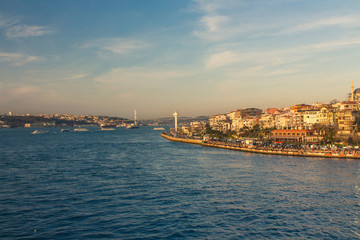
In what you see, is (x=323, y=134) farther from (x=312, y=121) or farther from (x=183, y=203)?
(x=183, y=203)

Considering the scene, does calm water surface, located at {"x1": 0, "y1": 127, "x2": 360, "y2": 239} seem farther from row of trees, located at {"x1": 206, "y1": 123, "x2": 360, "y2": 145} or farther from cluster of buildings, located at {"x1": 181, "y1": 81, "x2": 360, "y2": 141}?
cluster of buildings, located at {"x1": 181, "y1": 81, "x2": 360, "y2": 141}

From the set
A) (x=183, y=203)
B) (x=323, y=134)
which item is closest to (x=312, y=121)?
(x=323, y=134)

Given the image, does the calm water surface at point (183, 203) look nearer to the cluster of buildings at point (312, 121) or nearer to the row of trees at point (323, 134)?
the row of trees at point (323, 134)

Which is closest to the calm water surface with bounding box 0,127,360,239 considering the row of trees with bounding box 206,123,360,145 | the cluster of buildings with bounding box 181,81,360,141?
the row of trees with bounding box 206,123,360,145

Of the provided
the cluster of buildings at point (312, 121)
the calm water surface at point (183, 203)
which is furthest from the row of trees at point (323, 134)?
the calm water surface at point (183, 203)

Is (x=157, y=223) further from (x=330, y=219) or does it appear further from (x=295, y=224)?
(x=330, y=219)

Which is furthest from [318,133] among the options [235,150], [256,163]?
[256,163]

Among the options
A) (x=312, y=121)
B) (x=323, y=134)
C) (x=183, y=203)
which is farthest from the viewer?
(x=312, y=121)

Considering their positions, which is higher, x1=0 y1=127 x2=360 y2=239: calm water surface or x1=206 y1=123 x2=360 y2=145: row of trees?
x1=206 y1=123 x2=360 y2=145: row of trees
